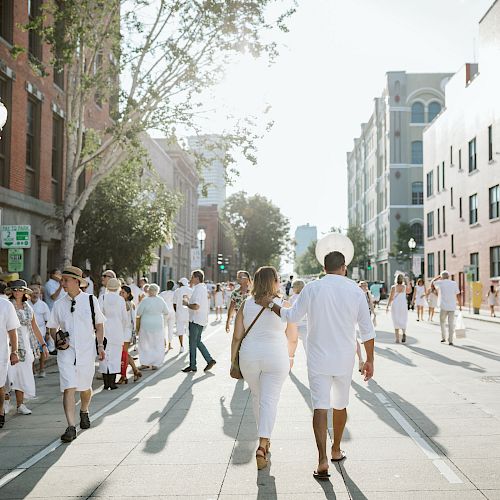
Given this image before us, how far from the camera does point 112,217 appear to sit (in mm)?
22734

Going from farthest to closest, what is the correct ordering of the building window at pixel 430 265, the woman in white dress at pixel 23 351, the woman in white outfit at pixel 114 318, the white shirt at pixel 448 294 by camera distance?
the building window at pixel 430 265 < the white shirt at pixel 448 294 < the woman in white outfit at pixel 114 318 < the woman in white dress at pixel 23 351

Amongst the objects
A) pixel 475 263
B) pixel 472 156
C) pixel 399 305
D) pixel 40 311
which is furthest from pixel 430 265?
pixel 40 311

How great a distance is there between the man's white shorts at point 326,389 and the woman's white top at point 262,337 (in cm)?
58

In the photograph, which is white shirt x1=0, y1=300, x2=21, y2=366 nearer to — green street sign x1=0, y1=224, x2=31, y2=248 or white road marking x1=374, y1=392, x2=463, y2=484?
white road marking x1=374, y1=392, x2=463, y2=484

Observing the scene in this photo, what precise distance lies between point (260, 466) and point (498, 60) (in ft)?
122

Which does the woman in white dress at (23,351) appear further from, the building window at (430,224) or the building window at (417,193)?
the building window at (417,193)

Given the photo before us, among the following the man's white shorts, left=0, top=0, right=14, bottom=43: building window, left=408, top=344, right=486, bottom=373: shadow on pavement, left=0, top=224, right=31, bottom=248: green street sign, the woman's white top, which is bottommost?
left=408, top=344, right=486, bottom=373: shadow on pavement

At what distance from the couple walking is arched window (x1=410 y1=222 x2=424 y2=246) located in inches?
2416

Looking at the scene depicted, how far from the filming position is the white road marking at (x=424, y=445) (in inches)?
225

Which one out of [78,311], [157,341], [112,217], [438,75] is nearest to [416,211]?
[438,75]

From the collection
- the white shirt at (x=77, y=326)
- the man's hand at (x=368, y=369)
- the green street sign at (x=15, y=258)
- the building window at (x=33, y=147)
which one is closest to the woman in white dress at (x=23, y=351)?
the white shirt at (x=77, y=326)

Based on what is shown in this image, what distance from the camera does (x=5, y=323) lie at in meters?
8.04

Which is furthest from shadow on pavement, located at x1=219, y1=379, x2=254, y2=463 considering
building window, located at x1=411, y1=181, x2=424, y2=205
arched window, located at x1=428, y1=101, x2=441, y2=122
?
arched window, located at x1=428, y1=101, x2=441, y2=122

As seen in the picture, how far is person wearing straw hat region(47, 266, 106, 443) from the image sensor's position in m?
7.75
